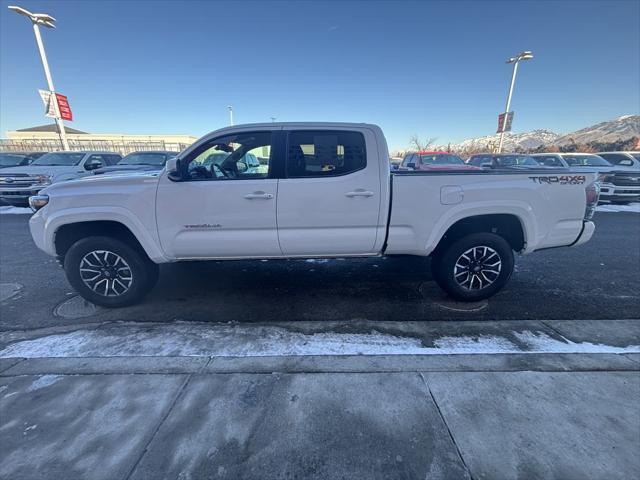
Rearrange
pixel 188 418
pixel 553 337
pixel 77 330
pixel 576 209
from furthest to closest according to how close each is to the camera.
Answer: pixel 576 209
pixel 77 330
pixel 553 337
pixel 188 418

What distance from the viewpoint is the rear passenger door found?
330 centimetres

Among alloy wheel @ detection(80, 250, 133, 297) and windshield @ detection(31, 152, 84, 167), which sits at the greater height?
windshield @ detection(31, 152, 84, 167)

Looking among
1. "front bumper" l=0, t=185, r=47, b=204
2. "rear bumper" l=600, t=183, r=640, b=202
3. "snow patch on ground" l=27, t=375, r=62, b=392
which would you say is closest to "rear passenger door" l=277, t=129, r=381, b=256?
"snow patch on ground" l=27, t=375, r=62, b=392

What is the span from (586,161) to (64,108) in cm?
2368

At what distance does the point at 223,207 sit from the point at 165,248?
0.84 metres

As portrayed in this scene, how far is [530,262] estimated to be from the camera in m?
5.21

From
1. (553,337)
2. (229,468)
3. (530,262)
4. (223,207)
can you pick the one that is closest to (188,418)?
(229,468)

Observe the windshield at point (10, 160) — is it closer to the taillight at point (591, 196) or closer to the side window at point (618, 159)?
the taillight at point (591, 196)

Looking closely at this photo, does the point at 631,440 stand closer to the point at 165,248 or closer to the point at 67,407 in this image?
the point at 67,407

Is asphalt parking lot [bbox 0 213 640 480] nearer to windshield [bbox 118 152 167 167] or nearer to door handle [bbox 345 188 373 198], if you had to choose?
door handle [bbox 345 188 373 198]

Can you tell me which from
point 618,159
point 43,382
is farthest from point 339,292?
point 618,159

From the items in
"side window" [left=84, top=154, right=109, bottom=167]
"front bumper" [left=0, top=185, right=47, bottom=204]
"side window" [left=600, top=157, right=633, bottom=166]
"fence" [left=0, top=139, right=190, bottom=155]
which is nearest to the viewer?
"front bumper" [left=0, top=185, right=47, bottom=204]

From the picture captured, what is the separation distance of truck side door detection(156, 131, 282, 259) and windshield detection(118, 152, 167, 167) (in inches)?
329

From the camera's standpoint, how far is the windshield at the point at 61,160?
414 inches
